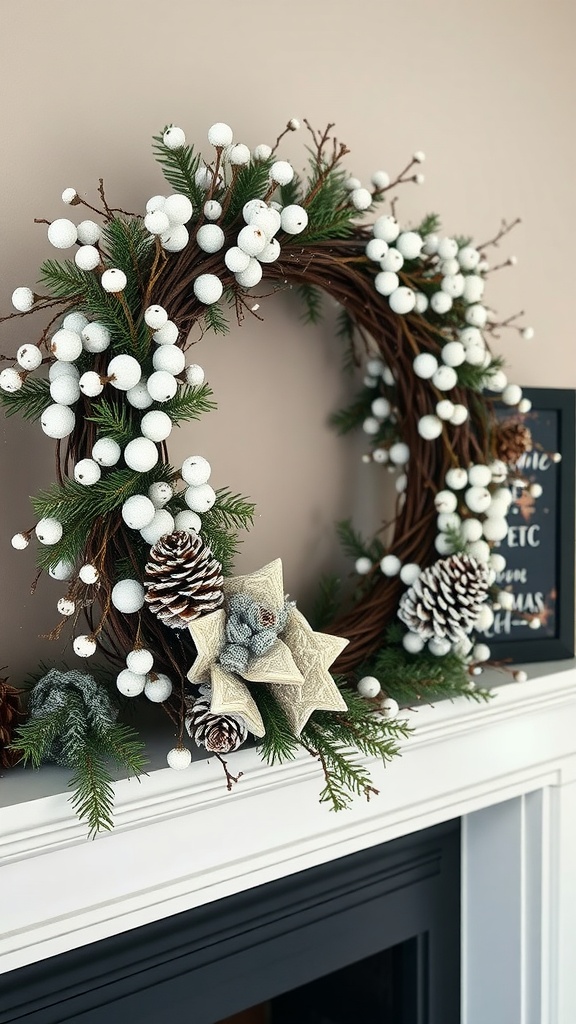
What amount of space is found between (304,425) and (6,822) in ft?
1.95

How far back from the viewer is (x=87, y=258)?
2.42 ft

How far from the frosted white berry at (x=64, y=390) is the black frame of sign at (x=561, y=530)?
0.65 m

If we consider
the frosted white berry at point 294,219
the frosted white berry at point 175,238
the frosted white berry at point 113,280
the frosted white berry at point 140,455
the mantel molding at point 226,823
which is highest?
the frosted white berry at point 294,219

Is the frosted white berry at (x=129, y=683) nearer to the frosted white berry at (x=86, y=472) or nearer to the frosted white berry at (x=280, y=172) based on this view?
the frosted white berry at (x=86, y=472)

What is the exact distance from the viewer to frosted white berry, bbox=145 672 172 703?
0.78 meters

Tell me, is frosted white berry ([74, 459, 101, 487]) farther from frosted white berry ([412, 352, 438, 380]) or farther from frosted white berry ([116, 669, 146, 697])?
frosted white berry ([412, 352, 438, 380])

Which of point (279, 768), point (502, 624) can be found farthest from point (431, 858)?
point (279, 768)

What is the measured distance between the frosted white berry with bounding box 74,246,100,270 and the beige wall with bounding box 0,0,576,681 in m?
0.14

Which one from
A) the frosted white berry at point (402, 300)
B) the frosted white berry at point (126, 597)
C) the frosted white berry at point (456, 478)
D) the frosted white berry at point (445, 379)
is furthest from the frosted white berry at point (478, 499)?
the frosted white berry at point (126, 597)

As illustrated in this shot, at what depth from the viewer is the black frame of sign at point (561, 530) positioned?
1187 mm

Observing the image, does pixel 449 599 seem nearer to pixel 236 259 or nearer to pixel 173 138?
pixel 236 259

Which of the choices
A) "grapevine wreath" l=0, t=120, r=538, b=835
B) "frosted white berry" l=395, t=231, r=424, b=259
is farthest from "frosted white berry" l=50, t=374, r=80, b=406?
"frosted white berry" l=395, t=231, r=424, b=259

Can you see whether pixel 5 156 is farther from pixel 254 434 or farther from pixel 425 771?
pixel 425 771

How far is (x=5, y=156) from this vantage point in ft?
2.75
